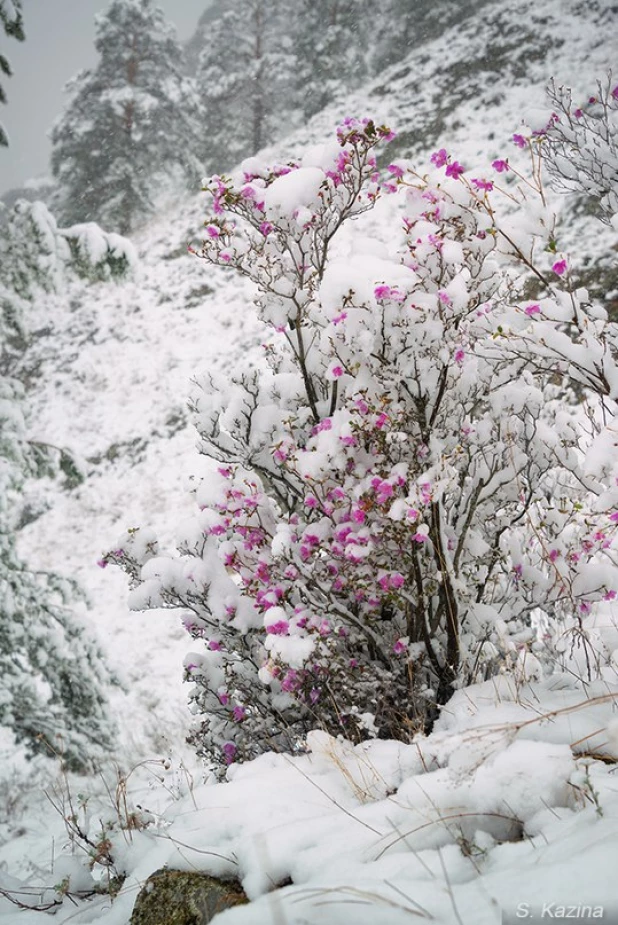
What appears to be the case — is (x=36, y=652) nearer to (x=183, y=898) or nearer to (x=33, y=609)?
(x=33, y=609)

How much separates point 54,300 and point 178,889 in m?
17.2

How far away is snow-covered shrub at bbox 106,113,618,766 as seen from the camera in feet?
7.16

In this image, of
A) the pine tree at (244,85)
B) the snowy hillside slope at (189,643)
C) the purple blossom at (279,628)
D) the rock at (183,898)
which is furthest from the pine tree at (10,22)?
the pine tree at (244,85)

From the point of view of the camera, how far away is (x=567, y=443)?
2.53m

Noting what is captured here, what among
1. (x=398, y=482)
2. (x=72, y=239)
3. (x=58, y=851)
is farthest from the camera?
(x=72, y=239)

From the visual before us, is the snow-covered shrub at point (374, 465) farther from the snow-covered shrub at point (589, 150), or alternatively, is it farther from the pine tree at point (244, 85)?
the pine tree at point (244, 85)

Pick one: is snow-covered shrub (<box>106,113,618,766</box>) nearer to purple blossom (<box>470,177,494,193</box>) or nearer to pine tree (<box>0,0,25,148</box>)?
purple blossom (<box>470,177,494,193</box>)

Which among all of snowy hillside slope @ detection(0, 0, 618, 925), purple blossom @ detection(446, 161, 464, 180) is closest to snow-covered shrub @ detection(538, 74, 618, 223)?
purple blossom @ detection(446, 161, 464, 180)

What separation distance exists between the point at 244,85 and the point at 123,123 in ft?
16.3

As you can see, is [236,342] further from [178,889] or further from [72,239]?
[178,889]

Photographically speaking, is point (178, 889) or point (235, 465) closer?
point (178, 889)

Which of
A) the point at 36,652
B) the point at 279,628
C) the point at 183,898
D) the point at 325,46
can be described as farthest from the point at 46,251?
the point at 325,46

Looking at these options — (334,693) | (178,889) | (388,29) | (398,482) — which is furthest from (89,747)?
(388,29)

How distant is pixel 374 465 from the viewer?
2396mm
